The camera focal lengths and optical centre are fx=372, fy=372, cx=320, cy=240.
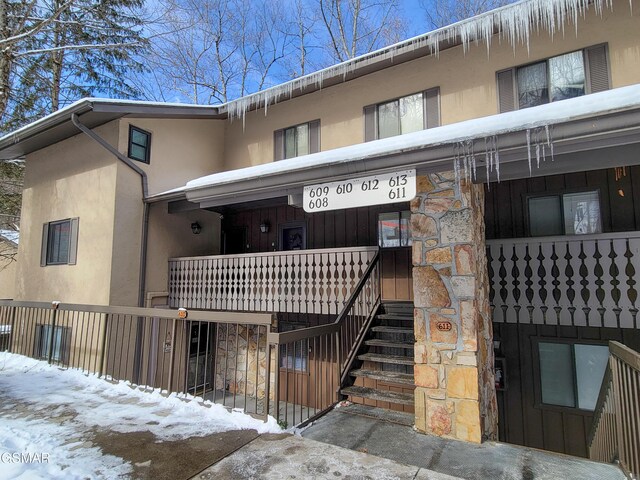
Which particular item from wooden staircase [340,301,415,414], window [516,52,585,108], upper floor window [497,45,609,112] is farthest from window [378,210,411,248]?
window [516,52,585,108]

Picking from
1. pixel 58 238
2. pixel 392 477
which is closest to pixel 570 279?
pixel 392 477

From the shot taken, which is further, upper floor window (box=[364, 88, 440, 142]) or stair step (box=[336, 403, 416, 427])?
upper floor window (box=[364, 88, 440, 142])

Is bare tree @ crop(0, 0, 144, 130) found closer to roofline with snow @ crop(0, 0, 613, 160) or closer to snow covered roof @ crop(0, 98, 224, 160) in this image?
snow covered roof @ crop(0, 98, 224, 160)

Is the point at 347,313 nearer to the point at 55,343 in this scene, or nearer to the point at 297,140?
the point at 297,140

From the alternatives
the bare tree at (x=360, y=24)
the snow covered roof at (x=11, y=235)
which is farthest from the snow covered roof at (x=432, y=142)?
the snow covered roof at (x=11, y=235)

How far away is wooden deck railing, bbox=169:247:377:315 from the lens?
279 inches

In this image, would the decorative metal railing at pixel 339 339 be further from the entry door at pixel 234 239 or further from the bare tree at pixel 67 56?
the bare tree at pixel 67 56

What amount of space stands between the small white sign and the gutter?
17.8 ft

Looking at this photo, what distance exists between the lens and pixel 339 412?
4.68 meters

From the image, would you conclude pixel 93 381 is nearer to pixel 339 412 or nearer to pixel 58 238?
pixel 339 412

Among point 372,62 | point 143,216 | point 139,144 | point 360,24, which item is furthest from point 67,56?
point 372,62

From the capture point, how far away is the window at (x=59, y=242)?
344 inches

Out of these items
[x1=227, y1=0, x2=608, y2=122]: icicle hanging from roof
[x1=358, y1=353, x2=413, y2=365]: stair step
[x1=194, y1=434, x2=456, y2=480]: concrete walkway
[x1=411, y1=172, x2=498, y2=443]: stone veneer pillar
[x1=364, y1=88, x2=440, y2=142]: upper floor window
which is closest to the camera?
[x1=194, y1=434, x2=456, y2=480]: concrete walkway

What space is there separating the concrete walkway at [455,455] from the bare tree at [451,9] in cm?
1440
